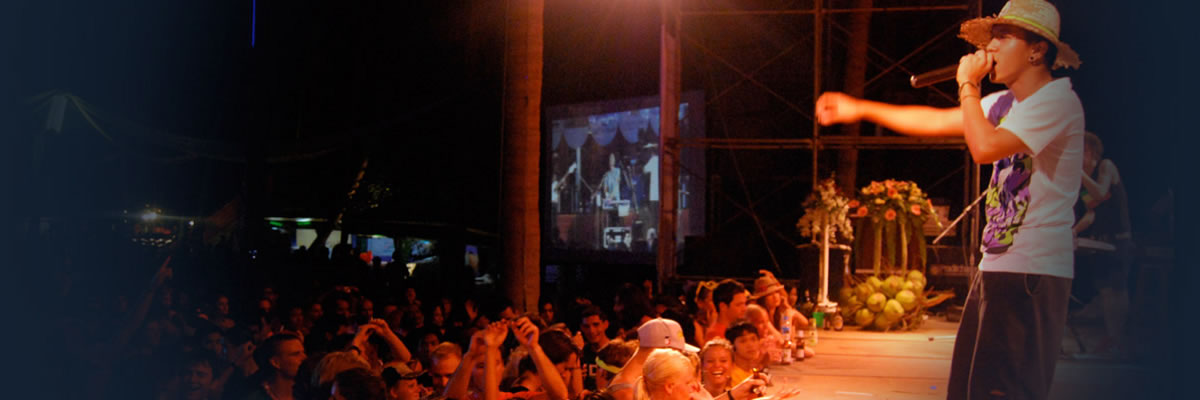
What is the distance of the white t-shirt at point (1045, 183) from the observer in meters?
3.14

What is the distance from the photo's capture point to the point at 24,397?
22.6 feet

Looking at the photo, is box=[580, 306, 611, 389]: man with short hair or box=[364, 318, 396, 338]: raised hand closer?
box=[364, 318, 396, 338]: raised hand

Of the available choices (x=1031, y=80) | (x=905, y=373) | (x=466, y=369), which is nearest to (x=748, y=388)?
(x=1031, y=80)

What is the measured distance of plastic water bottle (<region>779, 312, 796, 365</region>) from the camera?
8594 millimetres

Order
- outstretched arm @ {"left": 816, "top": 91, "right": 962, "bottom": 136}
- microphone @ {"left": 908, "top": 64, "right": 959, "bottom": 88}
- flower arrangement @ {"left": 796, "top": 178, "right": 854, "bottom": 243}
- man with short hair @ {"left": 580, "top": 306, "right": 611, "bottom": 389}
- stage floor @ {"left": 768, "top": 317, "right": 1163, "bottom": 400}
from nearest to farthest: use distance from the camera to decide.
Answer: microphone @ {"left": 908, "top": 64, "right": 959, "bottom": 88} < outstretched arm @ {"left": 816, "top": 91, "right": 962, "bottom": 136} < stage floor @ {"left": 768, "top": 317, "right": 1163, "bottom": 400} < man with short hair @ {"left": 580, "top": 306, "right": 611, "bottom": 389} < flower arrangement @ {"left": 796, "top": 178, "right": 854, "bottom": 243}

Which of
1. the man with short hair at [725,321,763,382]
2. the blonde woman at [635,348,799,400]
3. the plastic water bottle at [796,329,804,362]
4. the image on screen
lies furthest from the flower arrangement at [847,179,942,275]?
the blonde woman at [635,348,799,400]

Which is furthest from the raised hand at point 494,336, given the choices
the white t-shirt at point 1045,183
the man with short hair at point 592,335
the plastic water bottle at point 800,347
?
the plastic water bottle at point 800,347

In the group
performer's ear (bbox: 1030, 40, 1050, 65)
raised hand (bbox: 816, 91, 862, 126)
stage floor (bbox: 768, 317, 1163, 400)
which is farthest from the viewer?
stage floor (bbox: 768, 317, 1163, 400)

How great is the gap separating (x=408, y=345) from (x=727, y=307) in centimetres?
277

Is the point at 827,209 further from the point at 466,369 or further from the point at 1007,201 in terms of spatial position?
the point at 1007,201

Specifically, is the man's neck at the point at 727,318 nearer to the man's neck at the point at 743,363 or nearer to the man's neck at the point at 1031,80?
the man's neck at the point at 743,363

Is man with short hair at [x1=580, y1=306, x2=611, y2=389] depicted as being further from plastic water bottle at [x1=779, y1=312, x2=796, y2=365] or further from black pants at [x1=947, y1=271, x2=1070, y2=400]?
black pants at [x1=947, y1=271, x2=1070, y2=400]

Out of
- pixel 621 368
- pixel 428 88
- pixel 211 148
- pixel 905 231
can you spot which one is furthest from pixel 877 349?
pixel 428 88

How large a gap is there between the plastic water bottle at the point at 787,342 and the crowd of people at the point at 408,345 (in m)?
0.07
